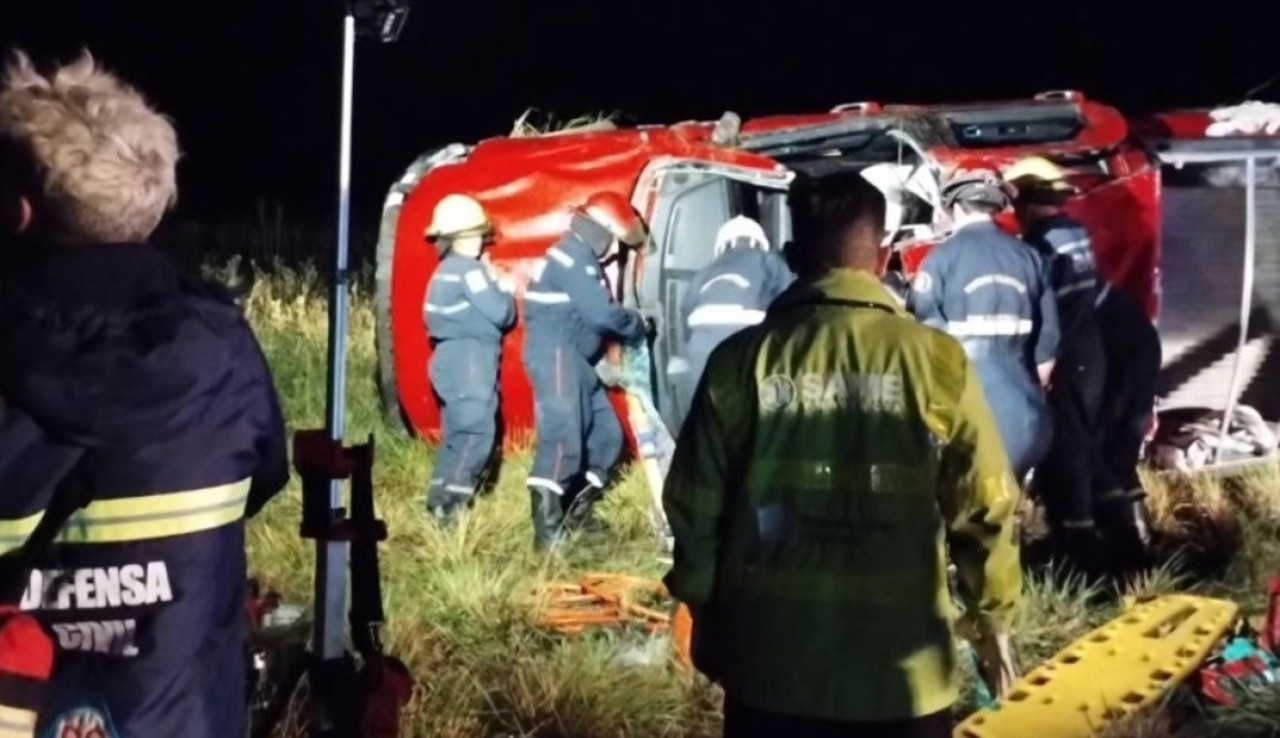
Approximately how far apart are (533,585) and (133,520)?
3655 mm

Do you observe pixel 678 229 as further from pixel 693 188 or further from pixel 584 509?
pixel 584 509

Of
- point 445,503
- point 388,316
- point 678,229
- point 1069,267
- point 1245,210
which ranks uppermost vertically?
point 1245,210

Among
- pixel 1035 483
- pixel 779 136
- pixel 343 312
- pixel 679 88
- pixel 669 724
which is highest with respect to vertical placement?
pixel 679 88

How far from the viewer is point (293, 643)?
17.0 ft

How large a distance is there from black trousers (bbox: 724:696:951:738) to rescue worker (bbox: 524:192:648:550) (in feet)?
13.2

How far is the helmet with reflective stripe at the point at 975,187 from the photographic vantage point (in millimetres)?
6559

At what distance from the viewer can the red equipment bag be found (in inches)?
96.7

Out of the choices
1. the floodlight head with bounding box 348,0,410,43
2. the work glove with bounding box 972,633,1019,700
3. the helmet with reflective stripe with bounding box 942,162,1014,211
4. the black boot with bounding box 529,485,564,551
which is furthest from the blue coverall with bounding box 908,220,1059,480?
the floodlight head with bounding box 348,0,410,43

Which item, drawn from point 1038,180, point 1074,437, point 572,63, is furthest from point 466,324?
point 572,63

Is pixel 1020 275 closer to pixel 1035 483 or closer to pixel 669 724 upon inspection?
pixel 1035 483

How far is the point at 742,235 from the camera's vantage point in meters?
6.73

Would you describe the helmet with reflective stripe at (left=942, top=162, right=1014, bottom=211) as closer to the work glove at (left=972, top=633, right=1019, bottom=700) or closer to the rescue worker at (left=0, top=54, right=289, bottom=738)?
the work glove at (left=972, top=633, right=1019, bottom=700)

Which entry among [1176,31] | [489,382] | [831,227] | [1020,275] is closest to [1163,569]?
[1020,275]

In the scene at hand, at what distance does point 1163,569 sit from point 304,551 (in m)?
3.17
